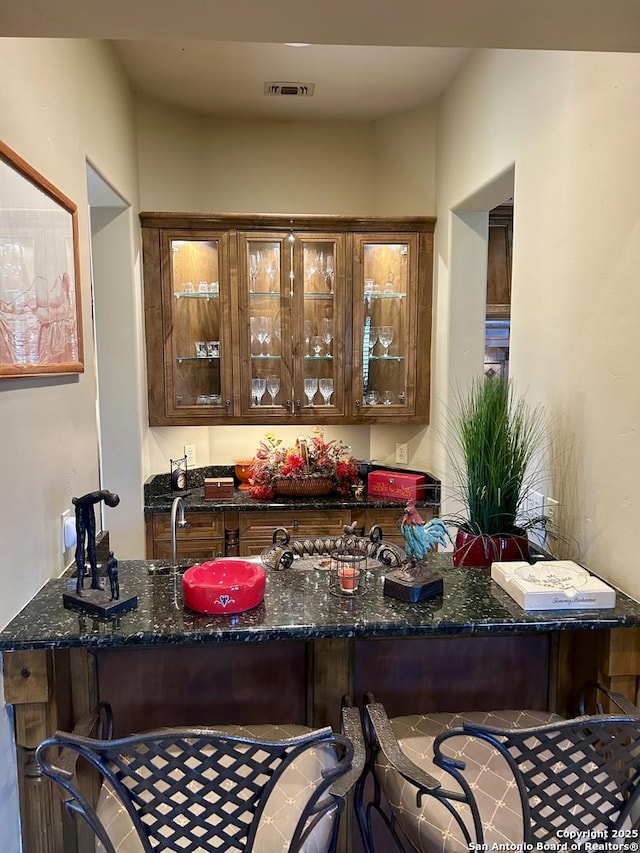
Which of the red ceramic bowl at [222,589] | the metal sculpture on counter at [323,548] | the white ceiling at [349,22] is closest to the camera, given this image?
the white ceiling at [349,22]

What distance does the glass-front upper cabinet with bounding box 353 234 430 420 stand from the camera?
11.2ft

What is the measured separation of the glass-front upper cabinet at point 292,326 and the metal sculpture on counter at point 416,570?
5.53 feet

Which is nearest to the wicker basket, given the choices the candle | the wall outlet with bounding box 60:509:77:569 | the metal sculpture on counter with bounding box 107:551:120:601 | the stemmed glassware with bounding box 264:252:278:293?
the stemmed glassware with bounding box 264:252:278:293

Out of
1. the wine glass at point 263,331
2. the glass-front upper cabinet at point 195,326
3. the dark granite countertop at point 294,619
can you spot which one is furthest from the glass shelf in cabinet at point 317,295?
the dark granite countertop at point 294,619

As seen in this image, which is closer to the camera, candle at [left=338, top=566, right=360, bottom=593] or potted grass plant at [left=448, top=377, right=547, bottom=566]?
candle at [left=338, top=566, right=360, bottom=593]

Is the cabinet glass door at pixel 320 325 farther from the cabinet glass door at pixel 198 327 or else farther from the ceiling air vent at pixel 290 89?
the ceiling air vent at pixel 290 89

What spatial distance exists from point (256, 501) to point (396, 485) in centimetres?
81

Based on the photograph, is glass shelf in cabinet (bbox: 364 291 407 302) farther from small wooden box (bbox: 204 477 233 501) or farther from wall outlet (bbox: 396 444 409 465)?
small wooden box (bbox: 204 477 233 501)

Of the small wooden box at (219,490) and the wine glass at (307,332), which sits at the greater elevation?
the wine glass at (307,332)

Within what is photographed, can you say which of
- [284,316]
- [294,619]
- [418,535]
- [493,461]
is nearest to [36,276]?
[294,619]

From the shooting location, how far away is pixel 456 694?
1.77m

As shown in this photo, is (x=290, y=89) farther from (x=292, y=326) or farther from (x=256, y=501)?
(x=256, y=501)

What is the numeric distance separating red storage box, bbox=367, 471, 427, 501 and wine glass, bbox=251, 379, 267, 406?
0.80m

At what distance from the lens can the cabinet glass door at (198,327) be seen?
3336 mm
